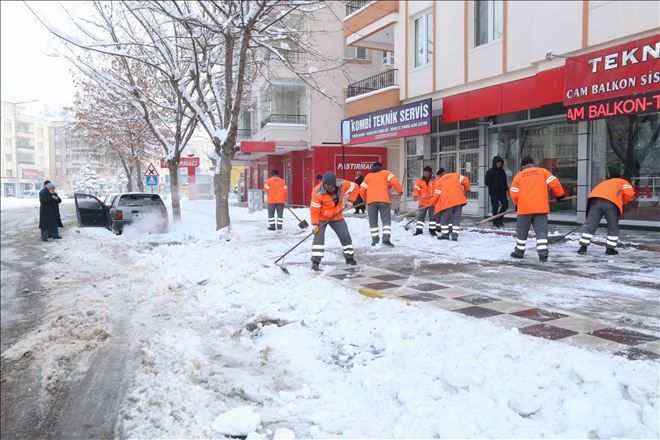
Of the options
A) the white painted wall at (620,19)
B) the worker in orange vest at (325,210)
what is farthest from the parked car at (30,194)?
the white painted wall at (620,19)

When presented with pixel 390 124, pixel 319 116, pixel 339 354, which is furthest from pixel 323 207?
pixel 319 116

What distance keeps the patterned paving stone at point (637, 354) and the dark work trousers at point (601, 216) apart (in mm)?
5247

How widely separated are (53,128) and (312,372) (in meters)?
2.82

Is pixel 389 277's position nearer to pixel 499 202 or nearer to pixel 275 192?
pixel 499 202

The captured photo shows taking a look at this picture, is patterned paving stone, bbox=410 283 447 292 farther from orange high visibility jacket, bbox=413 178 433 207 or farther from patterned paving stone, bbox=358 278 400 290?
orange high visibility jacket, bbox=413 178 433 207

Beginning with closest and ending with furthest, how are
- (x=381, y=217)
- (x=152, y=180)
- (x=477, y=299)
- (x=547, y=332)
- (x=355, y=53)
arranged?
1. (x=547, y=332)
2. (x=477, y=299)
3. (x=381, y=217)
4. (x=152, y=180)
5. (x=355, y=53)

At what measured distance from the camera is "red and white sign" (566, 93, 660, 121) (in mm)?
9602

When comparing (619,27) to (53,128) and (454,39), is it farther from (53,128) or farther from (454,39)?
(53,128)

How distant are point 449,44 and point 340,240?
1039 cm

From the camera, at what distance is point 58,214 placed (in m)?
2.78

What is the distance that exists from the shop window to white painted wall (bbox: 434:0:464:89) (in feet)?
16.0

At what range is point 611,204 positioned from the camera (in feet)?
28.6

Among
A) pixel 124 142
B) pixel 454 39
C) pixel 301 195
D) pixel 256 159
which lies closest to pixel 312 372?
pixel 454 39

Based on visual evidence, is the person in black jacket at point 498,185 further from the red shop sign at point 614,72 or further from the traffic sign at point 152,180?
the traffic sign at point 152,180
